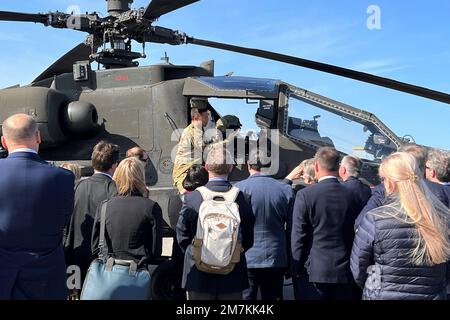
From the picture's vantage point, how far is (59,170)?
3439 mm

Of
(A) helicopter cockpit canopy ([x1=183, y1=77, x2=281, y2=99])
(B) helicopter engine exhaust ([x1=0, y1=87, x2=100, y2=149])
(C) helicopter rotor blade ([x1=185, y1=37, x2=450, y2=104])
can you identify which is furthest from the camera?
(B) helicopter engine exhaust ([x1=0, y1=87, x2=100, y2=149])

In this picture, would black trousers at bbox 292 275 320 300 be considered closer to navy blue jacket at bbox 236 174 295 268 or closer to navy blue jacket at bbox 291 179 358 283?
navy blue jacket at bbox 236 174 295 268

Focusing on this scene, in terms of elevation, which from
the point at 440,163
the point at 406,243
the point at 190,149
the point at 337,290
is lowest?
the point at 337,290

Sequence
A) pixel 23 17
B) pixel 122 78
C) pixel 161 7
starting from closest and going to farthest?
pixel 161 7, pixel 122 78, pixel 23 17

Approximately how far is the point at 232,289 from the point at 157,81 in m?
3.89

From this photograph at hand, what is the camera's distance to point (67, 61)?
880 centimetres

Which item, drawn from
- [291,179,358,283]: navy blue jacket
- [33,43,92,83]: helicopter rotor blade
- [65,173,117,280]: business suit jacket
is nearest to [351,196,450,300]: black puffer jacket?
[291,179,358,283]: navy blue jacket

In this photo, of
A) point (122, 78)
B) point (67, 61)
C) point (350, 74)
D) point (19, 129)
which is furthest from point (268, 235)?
point (67, 61)

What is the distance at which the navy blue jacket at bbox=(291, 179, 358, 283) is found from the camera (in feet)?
13.8

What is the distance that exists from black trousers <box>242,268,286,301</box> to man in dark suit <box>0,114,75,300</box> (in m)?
1.91

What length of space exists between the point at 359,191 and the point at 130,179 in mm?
1958

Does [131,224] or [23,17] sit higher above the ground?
[23,17]

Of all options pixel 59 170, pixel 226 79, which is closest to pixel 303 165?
pixel 226 79

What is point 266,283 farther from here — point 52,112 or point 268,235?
point 52,112
